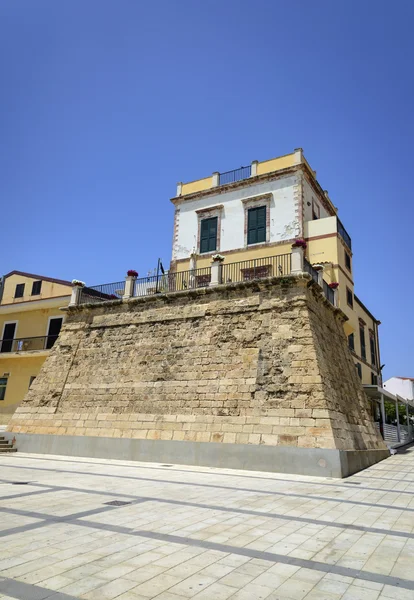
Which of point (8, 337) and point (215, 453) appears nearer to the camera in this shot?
point (215, 453)

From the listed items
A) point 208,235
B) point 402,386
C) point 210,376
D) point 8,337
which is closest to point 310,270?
point 210,376

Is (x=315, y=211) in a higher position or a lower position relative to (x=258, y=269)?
higher

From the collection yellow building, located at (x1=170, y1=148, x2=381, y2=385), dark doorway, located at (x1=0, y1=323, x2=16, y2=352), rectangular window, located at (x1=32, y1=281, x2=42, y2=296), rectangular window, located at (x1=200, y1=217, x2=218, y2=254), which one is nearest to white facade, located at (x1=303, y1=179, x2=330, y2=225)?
yellow building, located at (x1=170, y1=148, x2=381, y2=385)

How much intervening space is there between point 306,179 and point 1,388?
19401mm

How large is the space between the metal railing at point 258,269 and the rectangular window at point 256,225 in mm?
1446

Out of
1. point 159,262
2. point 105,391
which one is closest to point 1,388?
point 105,391

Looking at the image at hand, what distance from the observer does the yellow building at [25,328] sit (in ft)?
70.3

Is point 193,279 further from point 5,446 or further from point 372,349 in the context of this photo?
point 372,349

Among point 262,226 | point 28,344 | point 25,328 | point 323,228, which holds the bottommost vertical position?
point 28,344

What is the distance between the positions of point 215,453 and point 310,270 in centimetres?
719

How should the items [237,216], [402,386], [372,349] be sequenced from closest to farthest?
[237,216] < [372,349] < [402,386]

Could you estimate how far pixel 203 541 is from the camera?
462 centimetres

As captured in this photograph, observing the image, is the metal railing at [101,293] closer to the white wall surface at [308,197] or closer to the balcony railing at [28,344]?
the balcony railing at [28,344]

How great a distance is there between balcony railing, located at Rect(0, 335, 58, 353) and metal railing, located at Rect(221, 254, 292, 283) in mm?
10166
